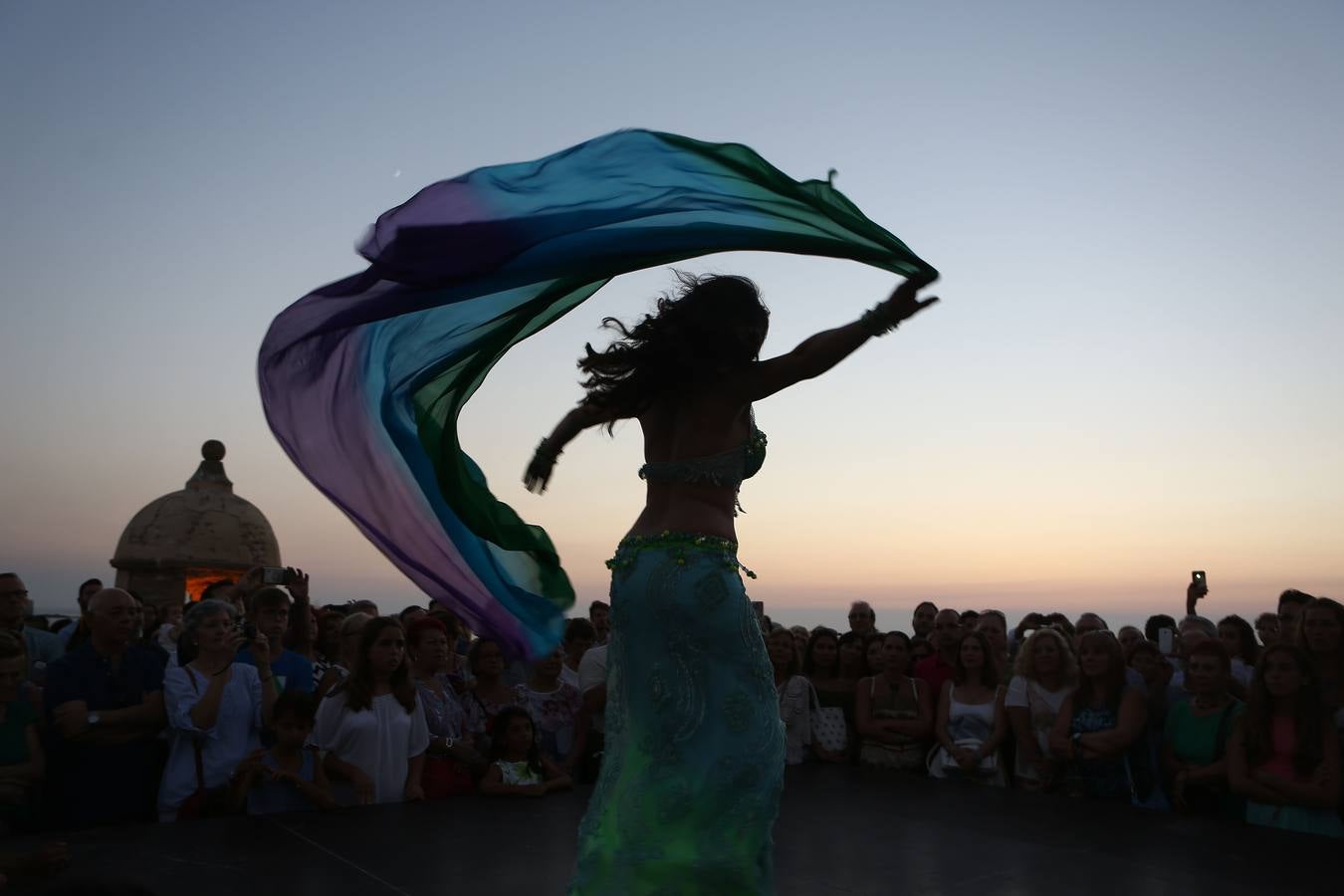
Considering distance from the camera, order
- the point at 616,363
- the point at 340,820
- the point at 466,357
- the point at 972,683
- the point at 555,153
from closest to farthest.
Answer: the point at 616,363, the point at 555,153, the point at 466,357, the point at 340,820, the point at 972,683

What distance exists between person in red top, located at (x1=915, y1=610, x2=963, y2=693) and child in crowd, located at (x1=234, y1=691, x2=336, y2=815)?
4.02 metres

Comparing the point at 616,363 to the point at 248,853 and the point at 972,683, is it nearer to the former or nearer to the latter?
the point at 248,853

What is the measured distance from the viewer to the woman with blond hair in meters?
6.16

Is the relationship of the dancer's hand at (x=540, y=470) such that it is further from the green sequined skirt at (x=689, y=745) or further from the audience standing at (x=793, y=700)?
the audience standing at (x=793, y=700)

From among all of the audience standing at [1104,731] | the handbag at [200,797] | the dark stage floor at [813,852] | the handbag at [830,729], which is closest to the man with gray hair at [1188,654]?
the audience standing at [1104,731]

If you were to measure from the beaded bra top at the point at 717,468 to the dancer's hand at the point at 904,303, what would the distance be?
0.48 meters

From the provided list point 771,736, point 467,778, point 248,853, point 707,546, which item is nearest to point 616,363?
point 707,546

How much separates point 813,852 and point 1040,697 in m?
2.20

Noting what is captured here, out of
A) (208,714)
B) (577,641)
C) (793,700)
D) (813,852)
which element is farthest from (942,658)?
(208,714)

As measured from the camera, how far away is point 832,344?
269 cm

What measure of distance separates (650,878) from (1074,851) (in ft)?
9.66

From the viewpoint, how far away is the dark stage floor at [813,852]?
405cm

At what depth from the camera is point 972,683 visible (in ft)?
22.1

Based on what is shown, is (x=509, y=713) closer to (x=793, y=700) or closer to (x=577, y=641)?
(x=577, y=641)
